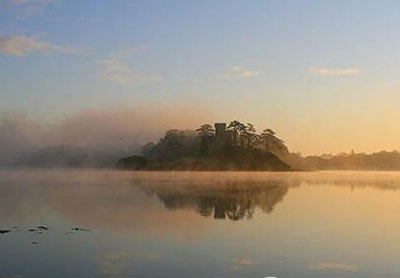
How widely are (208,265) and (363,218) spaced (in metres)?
15.8

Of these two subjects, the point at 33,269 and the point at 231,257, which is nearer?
the point at 33,269

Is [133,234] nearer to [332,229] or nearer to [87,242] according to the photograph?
[87,242]

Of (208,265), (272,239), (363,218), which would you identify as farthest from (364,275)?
(363,218)

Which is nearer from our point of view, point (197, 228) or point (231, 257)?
point (231, 257)

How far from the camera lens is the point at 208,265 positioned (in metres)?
16.3

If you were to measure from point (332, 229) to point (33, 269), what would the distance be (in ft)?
44.3

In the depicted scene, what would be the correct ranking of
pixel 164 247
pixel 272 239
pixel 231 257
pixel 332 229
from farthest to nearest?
1. pixel 332 229
2. pixel 272 239
3. pixel 164 247
4. pixel 231 257

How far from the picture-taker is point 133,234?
2309 centimetres

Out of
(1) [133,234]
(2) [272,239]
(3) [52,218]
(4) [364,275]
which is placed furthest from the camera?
(3) [52,218]

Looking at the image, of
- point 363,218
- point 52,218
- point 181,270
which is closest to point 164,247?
point 181,270

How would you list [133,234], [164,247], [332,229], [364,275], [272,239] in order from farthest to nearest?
[332,229], [133,234], [272,239], [164,247], [364,275]

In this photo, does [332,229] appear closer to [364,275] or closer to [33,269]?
[364,275]

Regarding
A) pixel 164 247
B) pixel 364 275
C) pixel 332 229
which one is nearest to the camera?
pixel 364 275

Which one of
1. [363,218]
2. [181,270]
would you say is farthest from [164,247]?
[363,218]
